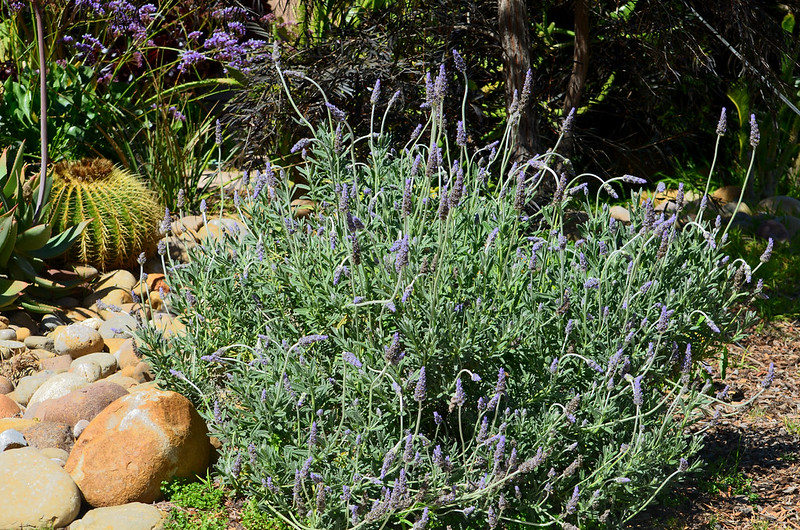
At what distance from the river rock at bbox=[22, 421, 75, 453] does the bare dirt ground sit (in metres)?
2.45

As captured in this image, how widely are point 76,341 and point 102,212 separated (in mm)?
1099

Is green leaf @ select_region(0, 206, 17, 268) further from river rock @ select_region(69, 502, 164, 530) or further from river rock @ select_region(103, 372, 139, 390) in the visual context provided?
river rock @ select_region(69, 502, 164, 530)

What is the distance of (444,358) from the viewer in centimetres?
285

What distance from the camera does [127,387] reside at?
413 cm

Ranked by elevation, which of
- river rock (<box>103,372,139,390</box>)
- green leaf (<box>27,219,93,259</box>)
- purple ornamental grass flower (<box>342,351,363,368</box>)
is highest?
purple ornamental grass flower (<box>342,351,363,368</box>)

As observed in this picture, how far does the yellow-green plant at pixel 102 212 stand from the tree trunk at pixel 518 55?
8.41 feet

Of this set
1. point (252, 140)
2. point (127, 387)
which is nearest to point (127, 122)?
point (252, 140)

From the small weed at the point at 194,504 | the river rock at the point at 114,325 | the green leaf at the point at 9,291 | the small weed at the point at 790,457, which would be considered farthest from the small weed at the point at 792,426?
the green leaf at the point at 9,291

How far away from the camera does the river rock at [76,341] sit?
464 cm

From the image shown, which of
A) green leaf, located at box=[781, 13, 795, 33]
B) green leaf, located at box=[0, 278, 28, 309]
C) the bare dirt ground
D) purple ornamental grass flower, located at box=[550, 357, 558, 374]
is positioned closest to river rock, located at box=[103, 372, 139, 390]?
green leaf, located at box=[0, 278, 28, 309]

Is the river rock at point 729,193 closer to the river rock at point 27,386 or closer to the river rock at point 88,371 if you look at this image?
the river rock at point 88,371

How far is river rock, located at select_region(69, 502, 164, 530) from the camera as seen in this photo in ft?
10.2

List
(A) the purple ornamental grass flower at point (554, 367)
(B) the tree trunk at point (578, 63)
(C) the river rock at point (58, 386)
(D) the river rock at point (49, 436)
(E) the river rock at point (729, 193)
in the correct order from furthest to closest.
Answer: (E) the river rock at point (729, 193)
(B) the tree trunk at point (578, 63)
(C) the river rock at point (58, 386)
(D) the river rock at point (49, 436)
(A) the purple ornamental grass flower at point (554, 367)

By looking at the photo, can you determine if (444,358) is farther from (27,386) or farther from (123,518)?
(27,386)
